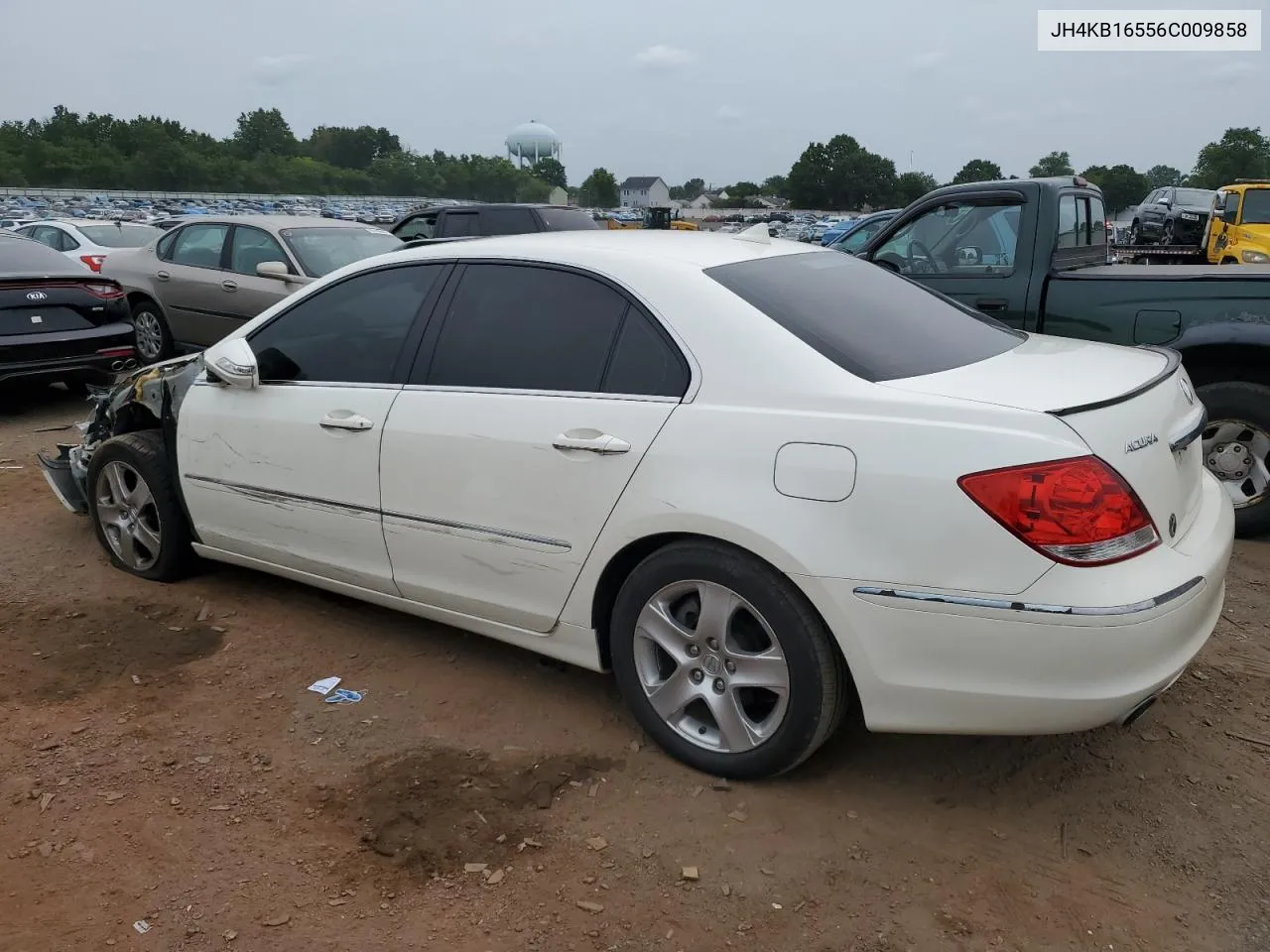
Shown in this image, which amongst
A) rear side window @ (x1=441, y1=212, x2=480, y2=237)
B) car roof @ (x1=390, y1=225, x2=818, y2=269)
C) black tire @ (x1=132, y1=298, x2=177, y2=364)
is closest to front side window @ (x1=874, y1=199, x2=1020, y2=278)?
car roof @ (x1=390, y1=225, x2=818, y2=269)

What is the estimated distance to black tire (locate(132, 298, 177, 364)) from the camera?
988 centimetres

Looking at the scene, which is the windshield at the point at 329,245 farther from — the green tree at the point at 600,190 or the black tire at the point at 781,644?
the green tree at the point at 600,190

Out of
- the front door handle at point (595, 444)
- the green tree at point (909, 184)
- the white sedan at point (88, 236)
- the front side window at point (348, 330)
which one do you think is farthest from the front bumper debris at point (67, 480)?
the green tree at point (909, 184)

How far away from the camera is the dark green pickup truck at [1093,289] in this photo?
500cm

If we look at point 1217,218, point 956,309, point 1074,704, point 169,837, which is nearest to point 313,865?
point 169,837

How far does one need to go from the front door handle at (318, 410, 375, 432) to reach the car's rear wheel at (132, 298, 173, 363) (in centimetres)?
717

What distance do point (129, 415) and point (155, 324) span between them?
5866 millimetres

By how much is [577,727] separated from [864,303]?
1701 mm

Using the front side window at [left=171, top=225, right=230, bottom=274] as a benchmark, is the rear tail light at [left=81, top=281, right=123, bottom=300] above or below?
below

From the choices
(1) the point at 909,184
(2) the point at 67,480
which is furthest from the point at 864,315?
(1) the point at 909,184

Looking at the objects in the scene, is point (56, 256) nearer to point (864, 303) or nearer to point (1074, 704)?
point (864, 303)

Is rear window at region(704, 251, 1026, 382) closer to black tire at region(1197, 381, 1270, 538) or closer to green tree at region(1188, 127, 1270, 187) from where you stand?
black tire at region(1197, 381, 1270, 538)

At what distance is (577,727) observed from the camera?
3369 mm

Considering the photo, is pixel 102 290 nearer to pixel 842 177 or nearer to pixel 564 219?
pixel 564 219
